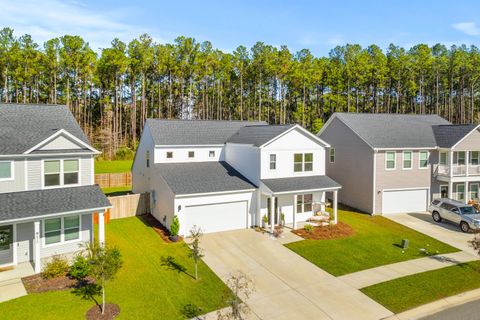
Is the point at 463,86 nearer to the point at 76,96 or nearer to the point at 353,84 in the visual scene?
the point at 353,84

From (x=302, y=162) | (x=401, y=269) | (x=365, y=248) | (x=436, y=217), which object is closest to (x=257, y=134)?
(x=302, y=162)

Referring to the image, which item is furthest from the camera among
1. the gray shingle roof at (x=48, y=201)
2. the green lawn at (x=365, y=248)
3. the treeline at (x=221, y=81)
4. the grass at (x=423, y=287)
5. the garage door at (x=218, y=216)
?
the treeline at (x=221, y=81)

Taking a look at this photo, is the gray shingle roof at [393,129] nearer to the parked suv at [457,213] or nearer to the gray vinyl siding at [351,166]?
the gray vinyl siding at [351,166]

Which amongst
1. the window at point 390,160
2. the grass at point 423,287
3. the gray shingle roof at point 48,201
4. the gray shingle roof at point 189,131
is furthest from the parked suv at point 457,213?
the gray shingle roof at point 48,201

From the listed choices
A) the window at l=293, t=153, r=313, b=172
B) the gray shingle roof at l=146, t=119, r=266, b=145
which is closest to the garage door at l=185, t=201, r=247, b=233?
the window at l=293, t=153, r=313, b=172

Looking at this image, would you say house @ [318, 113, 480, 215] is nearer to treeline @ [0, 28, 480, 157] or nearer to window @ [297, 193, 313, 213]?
window @ [297, 193, 313, 213]

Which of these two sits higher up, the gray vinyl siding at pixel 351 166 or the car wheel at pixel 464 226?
the gray vinyl siding at pixel 351 166

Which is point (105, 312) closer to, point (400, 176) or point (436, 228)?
point (436, 228)

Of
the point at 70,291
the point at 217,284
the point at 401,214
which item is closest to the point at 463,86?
the point at 401,214
